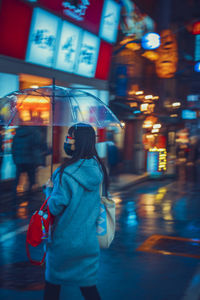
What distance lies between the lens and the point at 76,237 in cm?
317

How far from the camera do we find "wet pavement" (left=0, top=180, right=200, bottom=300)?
14.9 feet

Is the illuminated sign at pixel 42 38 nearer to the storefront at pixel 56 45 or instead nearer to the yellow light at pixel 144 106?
the storefront at pixel 56 45

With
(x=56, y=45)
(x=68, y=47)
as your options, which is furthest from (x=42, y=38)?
(x=68, y=47)

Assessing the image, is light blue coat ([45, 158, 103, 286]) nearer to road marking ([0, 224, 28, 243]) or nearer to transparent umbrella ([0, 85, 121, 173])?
transparent umbrella ([0, 85, 121, 173])

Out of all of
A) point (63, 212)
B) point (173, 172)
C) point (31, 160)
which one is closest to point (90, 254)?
point (63, 212)

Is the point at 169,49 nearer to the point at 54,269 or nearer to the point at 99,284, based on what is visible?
the point at 99,284

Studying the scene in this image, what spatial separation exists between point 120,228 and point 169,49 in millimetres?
14000

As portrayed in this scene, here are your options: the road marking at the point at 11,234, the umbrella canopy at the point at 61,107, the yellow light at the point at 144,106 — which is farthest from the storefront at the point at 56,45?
the road marking at the point at 11,234

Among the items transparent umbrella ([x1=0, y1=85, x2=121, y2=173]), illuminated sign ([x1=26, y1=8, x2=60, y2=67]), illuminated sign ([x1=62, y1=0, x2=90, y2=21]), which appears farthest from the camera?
illuminated sign ([x1=62, y1=0, x2=90, y2=21])

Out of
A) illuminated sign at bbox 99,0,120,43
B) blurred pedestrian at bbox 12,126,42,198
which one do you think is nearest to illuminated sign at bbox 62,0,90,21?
illuminated sign at bbox 99,0,120,43

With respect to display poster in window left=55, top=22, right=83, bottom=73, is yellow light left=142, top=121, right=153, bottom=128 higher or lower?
lower

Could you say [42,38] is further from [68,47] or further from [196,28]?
[196,28]

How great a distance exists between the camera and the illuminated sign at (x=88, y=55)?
48.1 ft

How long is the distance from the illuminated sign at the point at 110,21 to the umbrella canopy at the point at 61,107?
955 cm
